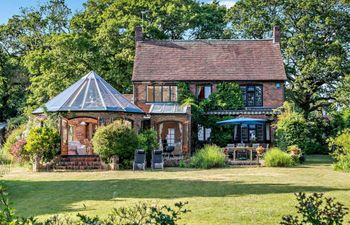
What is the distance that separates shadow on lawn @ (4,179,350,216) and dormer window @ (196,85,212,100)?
16984 mm

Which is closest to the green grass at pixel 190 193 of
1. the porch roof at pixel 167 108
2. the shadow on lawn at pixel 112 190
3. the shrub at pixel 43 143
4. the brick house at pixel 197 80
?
the shadow on lawn at pixel 112 190

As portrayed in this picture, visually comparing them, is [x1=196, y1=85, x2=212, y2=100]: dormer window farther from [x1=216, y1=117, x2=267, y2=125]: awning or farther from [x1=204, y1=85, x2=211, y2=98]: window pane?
[x1=216, y1=117, x2=267, y2=125]: awning

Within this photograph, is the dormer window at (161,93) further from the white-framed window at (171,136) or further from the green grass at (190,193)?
the green grass at (190,193)

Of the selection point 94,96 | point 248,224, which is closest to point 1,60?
point 94,96

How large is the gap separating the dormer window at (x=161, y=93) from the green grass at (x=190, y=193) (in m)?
14.0

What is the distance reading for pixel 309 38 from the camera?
118 feet

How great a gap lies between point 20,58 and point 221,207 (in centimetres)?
3943

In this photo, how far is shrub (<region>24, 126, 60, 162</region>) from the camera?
22188 millimetres

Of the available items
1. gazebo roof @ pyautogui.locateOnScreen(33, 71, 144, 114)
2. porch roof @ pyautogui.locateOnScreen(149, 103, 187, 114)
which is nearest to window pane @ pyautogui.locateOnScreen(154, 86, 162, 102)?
porch roof @ pyautogui.locateOnScreen(149, 103, 187, 114)

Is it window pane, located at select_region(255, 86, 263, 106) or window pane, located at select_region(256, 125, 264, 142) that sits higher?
window pane, located at select_region(255, 86, 263, 106)

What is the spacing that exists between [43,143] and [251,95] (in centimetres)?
1583

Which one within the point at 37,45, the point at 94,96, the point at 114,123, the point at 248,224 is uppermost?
the point at 37,45

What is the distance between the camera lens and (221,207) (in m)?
10.4

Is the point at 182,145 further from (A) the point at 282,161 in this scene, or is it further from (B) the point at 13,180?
(B) the point at 13,180
